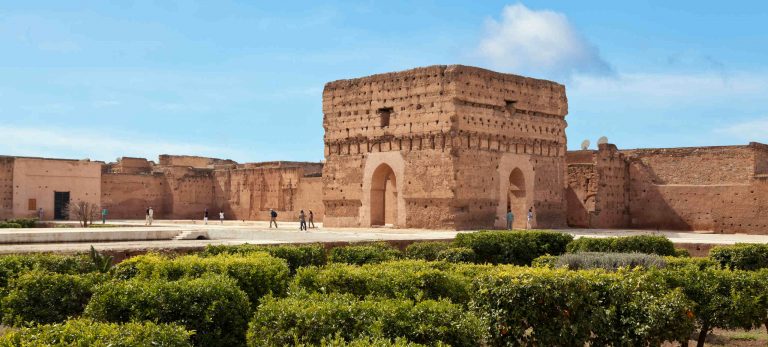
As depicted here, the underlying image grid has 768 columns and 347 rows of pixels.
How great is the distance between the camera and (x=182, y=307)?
26.5 feet

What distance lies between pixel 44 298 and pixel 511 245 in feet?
35.0

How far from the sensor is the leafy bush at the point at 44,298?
9.42 metres

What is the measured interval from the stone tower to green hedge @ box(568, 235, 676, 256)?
400 inches

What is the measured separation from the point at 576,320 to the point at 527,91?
22.4 metres

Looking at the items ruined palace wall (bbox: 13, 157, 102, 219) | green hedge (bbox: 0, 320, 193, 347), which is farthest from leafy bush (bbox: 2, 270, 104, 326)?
ruined palace wall (bbox: 13, 157, 102, 219)

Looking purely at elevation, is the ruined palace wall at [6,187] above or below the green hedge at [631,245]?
above

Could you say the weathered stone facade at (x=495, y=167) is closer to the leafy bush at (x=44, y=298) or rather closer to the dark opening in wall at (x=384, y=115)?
the dark opening in wall at (x=384, y=115)

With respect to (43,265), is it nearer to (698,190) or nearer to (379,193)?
(379,193)

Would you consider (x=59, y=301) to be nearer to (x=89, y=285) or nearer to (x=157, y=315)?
(x=89, y=285)

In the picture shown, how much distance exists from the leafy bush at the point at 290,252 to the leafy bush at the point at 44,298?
2.97m

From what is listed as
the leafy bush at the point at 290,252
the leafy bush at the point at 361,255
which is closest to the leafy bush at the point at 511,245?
the leafy bush at the point at 361,255

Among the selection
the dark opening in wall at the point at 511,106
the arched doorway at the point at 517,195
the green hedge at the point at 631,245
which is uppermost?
the dark opening in wall at the point at 511,106

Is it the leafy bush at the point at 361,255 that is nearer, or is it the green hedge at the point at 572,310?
the green hedge at the point at 572,310

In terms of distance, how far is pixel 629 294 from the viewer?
8727mm
